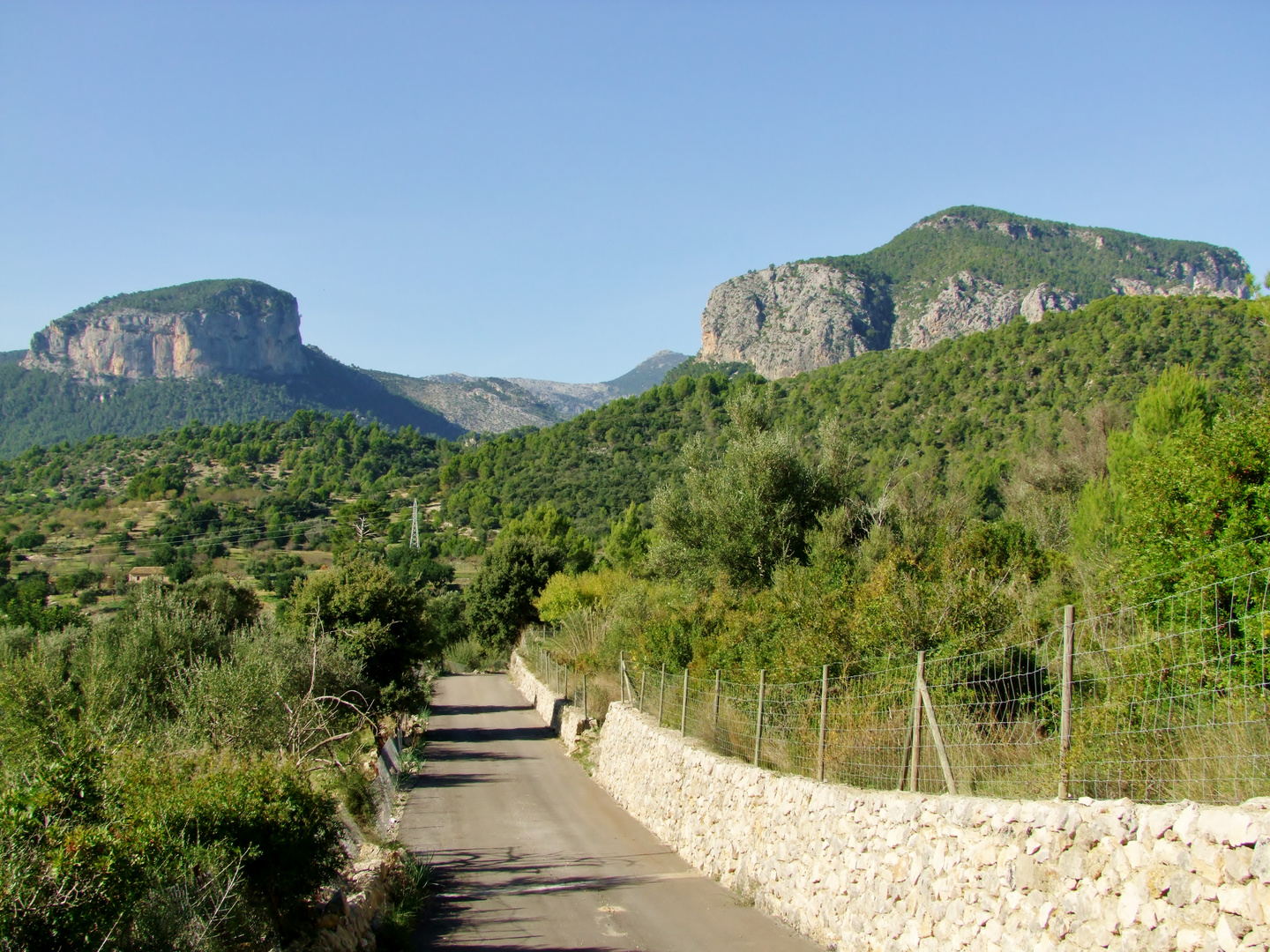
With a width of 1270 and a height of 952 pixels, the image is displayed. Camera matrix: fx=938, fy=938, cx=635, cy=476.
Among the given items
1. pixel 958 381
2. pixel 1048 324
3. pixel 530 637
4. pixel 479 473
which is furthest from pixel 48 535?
pixel 1048 324

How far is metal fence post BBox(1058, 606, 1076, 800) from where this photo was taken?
5.87 metres

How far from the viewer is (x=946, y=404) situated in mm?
56844

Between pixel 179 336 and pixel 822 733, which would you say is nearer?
pixel 822 733

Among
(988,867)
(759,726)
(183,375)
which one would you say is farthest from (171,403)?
(988,867)

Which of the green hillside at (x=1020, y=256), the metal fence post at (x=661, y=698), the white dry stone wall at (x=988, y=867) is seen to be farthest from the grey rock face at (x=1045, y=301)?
the white dry stone wall at (x=988, y=867)

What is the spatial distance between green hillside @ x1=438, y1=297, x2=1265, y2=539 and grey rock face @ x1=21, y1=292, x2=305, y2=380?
4091 inches

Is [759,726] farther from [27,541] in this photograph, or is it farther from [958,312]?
[958,312]

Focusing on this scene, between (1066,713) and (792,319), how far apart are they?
13103 cm

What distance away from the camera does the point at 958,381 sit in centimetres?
5909

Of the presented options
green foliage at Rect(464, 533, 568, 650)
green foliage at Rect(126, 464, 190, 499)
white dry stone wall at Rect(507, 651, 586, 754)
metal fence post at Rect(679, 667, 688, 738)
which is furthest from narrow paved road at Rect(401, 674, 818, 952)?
green foliage at Rect(126, 464, 190, 499)

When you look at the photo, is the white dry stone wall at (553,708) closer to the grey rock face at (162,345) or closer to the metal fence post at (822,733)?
the metal fence post at (822,733)

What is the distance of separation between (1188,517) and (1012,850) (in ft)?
25.8

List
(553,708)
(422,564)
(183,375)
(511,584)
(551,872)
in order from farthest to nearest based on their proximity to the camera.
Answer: (183,375) → (422,564) → (511,584) → (553,708) → (551,872)

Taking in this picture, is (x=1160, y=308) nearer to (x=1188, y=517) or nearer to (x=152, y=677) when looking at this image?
(x=1188, y=517)
